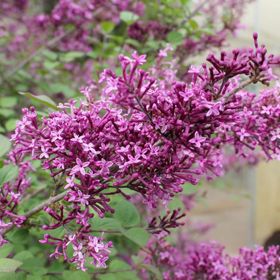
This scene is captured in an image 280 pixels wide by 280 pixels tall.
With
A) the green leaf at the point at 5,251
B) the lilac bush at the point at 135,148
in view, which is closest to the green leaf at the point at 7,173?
the lilac bush at the point at 135,148

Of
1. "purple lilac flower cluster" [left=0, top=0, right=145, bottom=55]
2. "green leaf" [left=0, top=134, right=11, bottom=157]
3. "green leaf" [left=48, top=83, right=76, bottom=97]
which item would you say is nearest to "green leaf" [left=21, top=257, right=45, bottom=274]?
"green leaf" [left=0, top=134, right=11, bottom=157]

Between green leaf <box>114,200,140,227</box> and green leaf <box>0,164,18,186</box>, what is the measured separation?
0.69 feet

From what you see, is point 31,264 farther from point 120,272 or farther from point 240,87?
point 240,87

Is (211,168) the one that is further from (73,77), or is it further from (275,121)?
(73,77)

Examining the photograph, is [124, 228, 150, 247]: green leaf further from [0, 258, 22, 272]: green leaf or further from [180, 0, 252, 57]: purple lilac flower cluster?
[180, 0, 252, 57]: purple lilac flower cluster

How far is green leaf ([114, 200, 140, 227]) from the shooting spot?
90cm

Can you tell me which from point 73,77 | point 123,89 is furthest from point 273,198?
point 123,89

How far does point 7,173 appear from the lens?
0.80m

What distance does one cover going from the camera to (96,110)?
662 mm

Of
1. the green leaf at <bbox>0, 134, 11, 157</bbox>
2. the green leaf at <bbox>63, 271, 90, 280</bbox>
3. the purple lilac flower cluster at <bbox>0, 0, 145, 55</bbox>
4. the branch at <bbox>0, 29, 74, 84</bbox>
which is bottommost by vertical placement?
the green leaf at <bbox>63, 271, 90, 280</bbox>

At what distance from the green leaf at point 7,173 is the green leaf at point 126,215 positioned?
21cm

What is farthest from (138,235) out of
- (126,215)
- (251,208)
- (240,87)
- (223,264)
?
(251,208)

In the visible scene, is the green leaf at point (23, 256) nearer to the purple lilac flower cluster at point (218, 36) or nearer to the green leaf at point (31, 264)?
the green leaf at point (31, 264)

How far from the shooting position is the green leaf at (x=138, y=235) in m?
0.84
